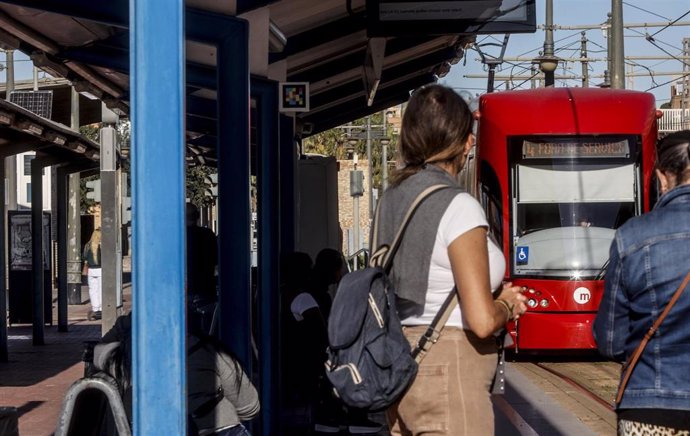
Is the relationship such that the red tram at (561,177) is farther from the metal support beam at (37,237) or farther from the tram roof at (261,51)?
the metal support beam at (37,237)

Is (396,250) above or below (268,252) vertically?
above

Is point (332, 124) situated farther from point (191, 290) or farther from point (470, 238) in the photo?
point (470, 238)

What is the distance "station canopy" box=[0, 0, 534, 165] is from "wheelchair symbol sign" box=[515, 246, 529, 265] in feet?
8.86

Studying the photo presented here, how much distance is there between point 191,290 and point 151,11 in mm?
5699

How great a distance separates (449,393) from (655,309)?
64cm

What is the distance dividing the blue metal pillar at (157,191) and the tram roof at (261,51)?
2.72 metres

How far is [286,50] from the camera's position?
12062 millimetres

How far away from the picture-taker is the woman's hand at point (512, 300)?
358 centimetres

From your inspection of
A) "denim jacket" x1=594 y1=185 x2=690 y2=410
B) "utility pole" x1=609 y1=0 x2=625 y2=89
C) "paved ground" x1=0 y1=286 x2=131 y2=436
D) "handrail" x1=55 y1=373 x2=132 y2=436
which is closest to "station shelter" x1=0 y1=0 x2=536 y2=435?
"handrail" x1=55 y1=373 x2=132 y2=436

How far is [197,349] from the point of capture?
484cm

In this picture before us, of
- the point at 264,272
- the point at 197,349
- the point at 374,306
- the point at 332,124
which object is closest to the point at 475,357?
the point at 374,306

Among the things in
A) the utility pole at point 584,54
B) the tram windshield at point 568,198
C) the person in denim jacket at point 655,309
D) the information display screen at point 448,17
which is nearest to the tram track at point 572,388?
the tram windshield at point 568,198

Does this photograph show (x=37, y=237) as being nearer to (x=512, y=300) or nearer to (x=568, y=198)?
(x=568, y=198)

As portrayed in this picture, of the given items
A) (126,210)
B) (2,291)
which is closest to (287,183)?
(2,291)
